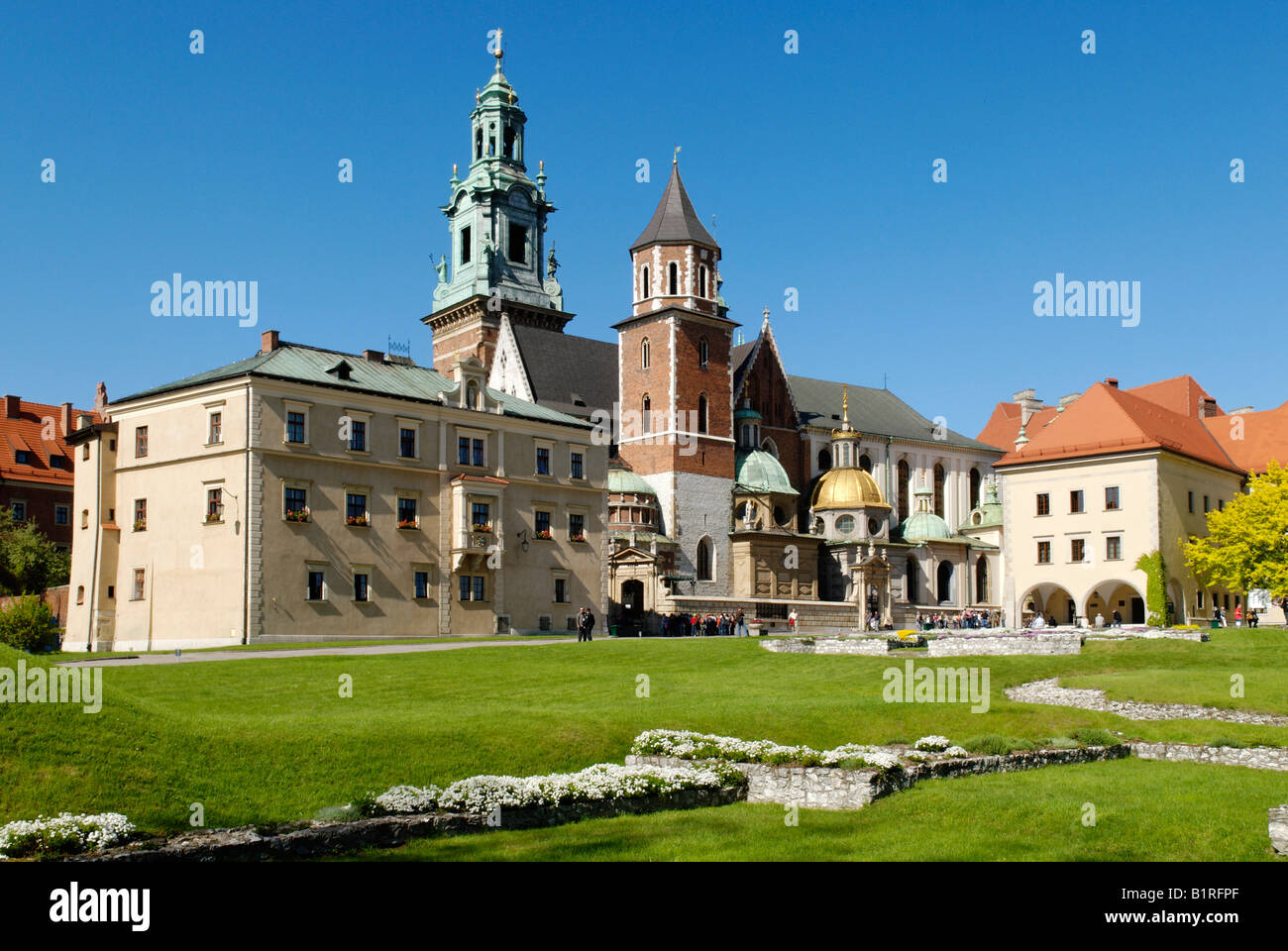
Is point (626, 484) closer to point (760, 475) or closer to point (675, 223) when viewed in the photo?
point (760, 475)

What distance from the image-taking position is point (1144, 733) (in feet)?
85.0

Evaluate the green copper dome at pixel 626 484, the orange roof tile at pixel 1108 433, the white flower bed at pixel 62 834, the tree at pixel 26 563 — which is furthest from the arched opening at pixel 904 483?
the white flower bed at pixel 62 834

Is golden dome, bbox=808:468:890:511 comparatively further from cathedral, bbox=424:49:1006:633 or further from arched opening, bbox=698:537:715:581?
arched opening, bbox=698:537:715:581

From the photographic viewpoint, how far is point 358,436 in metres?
50.0

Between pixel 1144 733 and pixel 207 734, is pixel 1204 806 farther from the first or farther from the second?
pixel 207 734

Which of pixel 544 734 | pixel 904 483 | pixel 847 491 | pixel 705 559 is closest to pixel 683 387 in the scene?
pixel 705 559

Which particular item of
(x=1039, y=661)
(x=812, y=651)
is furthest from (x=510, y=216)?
(x=1039, y=661)

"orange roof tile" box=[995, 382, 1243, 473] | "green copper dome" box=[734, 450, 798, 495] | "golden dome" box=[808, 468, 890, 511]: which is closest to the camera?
"orange roof tile" box=[995, 382, 1243, 473]

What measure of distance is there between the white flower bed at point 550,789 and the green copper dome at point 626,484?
54.2m

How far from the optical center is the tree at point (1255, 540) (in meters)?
54.1

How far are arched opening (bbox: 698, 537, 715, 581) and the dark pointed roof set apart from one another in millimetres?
19098

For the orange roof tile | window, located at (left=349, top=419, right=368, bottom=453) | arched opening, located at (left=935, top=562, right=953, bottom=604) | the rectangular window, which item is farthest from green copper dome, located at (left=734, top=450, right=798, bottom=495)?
the rectangular window

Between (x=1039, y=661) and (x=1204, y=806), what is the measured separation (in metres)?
19.0

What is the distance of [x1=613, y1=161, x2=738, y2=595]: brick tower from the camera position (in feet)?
251
